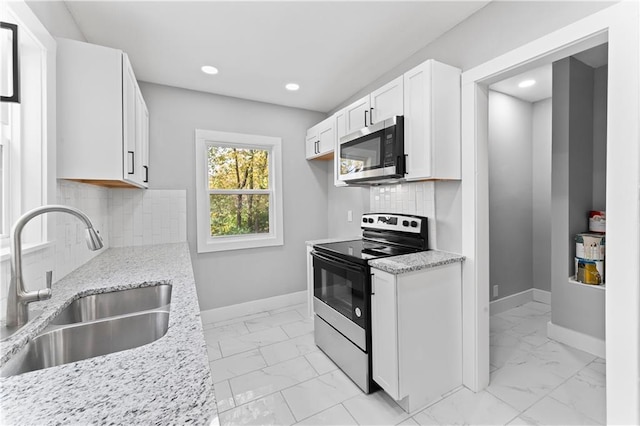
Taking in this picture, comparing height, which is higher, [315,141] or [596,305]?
[315,141]

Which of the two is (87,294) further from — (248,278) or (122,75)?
(248,278)

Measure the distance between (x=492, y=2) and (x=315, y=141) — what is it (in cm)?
212

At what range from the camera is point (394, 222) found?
258cm

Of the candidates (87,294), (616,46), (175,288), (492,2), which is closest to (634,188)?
(616,46)

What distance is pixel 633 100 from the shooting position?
1.25 meters

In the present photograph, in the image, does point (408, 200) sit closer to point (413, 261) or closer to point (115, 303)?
point (413, 261)

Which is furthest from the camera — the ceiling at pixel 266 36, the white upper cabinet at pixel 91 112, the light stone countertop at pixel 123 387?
the ceiling at pixel 266 36

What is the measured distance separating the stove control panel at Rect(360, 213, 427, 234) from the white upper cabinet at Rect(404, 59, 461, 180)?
44 cm

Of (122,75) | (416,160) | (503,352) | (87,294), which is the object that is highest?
(122,75)

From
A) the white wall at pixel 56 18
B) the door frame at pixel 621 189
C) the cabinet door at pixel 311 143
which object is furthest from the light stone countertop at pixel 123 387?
the cabinet door at pixel 311 143

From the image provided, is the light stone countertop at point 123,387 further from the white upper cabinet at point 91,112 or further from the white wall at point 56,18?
the white wall at point 56,18

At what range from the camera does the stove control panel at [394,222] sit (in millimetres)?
2312

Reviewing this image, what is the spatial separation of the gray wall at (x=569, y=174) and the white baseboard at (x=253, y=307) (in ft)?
9.03

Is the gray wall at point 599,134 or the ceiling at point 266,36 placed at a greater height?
the ceiling at point 266,36
